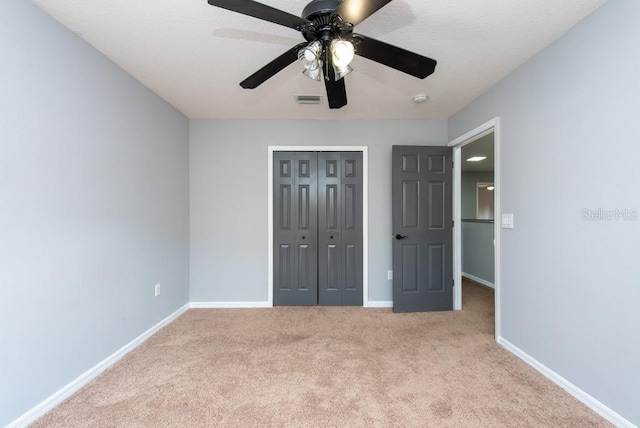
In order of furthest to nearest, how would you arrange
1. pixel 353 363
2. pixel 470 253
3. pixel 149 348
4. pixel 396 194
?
pixel 470 253
pixel 396 194
pixel 149 348
pixel 353 363

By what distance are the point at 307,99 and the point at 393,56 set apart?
5.15 ft

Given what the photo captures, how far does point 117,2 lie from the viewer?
1.62 metres

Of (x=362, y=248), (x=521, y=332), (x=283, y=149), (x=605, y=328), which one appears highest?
(x=283, y=149)

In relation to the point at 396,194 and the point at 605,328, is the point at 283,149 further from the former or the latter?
the point at 605,328

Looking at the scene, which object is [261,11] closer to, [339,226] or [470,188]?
[339,226]

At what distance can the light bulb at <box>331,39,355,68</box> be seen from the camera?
133 cm

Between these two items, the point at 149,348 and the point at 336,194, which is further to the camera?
the point at 336,194

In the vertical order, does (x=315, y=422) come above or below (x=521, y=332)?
below

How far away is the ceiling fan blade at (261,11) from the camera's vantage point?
117 cm

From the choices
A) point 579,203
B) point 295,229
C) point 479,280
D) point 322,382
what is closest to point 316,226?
point 295,229

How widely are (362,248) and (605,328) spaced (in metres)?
2.26

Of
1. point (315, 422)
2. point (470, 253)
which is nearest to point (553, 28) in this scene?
point (315, 422)

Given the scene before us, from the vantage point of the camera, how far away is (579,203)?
70.7 inches

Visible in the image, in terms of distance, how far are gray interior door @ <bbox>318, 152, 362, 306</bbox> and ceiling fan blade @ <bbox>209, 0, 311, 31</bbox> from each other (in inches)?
Answer: 89.9
